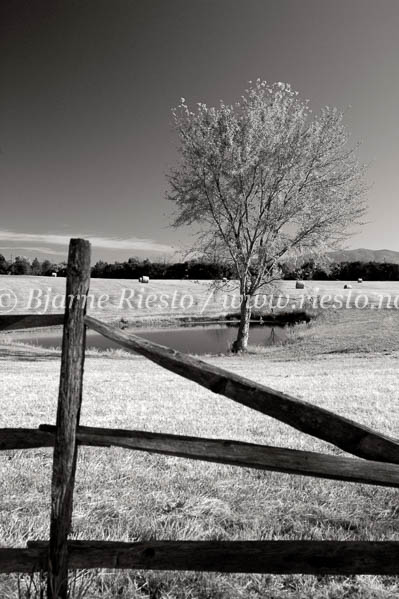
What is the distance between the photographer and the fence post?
285 cm

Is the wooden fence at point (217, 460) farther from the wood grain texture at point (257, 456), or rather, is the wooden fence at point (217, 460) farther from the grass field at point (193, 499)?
the grass field at point (193, 499)

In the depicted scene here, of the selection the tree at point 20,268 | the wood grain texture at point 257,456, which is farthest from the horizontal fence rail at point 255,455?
the tree at point 20,268

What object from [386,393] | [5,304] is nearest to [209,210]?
[386,393]

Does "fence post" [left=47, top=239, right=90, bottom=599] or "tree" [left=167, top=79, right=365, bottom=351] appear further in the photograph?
"tree" [left=167, top=79, right=365, bottom=351]

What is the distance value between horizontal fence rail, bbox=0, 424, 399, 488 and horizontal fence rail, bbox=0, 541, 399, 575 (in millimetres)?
430

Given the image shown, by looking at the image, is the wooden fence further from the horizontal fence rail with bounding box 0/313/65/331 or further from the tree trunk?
the tree trunk

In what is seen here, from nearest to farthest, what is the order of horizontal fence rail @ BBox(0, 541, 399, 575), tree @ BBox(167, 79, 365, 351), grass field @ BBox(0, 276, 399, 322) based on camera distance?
horizontal fence rail @ BBox(0, 541, 399, 575) < tree @ BBox(167, 79, 365, 351) < grass field @ BBox(0, 276, 399, 322)

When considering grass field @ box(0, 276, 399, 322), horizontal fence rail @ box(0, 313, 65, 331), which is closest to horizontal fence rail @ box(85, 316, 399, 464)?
horizontal fence rail @ box(0, 313, 65, 331)

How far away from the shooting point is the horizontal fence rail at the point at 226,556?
2.83 m

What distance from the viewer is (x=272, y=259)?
88.4ft

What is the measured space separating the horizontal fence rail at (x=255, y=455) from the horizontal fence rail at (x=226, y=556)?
1.41ft

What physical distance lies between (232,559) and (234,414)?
6.46 metres

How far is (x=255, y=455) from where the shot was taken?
2900mm

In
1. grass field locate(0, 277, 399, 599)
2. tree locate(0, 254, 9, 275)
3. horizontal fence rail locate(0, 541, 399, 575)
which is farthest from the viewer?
tree locate(0, 254, 9, 275)
